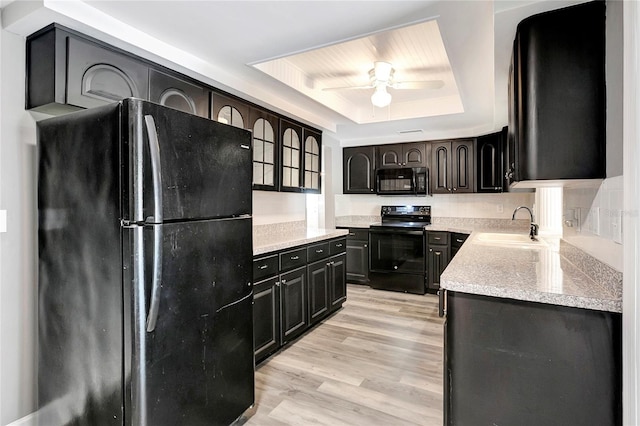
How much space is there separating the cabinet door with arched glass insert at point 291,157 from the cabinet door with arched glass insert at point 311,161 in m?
0.11

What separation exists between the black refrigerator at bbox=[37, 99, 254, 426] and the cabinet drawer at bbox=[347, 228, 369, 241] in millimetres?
3425

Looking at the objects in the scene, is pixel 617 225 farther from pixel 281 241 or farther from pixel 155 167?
pixel 281 241

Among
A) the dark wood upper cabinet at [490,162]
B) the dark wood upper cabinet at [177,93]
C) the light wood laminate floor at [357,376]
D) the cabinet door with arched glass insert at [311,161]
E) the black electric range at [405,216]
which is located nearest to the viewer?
the light wood laminate floor at [357,376]

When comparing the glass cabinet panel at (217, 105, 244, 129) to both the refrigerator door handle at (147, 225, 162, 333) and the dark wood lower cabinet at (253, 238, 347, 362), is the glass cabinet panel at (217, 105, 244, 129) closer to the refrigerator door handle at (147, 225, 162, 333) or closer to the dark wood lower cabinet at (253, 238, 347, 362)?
the dark wood lower cabinet at (253, 238, 347, 362)

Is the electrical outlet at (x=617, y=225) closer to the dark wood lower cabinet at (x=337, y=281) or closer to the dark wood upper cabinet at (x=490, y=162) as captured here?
the dark wood lower cabinet at (x=337, y=281)

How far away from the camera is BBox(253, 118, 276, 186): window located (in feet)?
10.4

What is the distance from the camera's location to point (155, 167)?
149 centimetres

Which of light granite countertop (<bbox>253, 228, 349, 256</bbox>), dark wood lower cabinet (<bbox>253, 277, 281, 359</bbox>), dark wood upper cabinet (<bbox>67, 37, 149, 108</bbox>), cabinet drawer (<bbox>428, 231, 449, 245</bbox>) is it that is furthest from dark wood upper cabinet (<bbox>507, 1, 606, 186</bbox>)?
cabinet drawer (<bbox>428, 231, 449, 245</bbox>)

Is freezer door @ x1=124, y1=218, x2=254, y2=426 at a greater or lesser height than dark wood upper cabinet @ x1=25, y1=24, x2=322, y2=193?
lesser

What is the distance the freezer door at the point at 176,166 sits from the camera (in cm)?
146

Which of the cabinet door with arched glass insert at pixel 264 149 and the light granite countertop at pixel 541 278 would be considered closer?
the light granite countertop at pixel 541 278

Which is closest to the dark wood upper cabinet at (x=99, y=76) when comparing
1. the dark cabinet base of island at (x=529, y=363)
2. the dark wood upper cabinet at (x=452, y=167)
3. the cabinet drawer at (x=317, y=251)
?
the cabinet drawer at (x=317, y=251)

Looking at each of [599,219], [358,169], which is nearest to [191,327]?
[599,219]

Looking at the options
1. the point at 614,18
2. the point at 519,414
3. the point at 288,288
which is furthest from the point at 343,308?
the point at 614,18
